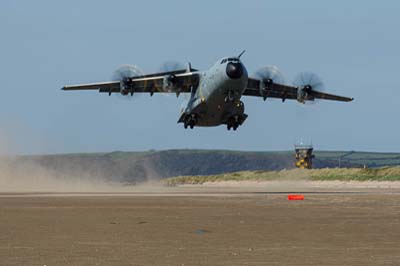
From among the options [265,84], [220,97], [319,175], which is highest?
[265,84]

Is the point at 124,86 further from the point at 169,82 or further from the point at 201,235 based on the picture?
the point at 201,235

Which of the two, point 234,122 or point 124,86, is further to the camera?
point 124,86

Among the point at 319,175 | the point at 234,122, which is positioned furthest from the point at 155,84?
the point at 319,175

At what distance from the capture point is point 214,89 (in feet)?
203

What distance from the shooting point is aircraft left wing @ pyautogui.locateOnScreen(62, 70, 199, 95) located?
70.2m

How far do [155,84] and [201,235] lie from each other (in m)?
48.7

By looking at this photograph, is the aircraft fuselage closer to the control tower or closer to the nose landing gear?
the nose landing gear

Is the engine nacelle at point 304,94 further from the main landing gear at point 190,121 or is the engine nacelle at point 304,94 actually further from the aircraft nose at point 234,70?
the aircraft nose at point 234,70

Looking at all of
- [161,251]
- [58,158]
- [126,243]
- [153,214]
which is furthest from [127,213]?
[58,158]

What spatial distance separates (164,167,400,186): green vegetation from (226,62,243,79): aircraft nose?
110 ft

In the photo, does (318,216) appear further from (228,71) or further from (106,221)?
(228,71)

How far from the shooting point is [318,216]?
107 feet

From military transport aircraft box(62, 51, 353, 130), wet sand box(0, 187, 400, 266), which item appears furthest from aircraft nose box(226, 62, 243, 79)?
wet sand box(0, 187, 400, 266)

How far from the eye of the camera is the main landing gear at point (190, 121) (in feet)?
218
